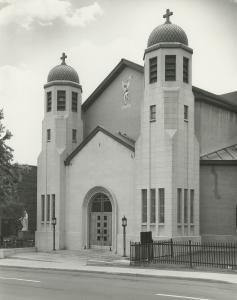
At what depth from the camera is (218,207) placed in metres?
31.8

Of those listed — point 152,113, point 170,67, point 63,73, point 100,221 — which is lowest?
point 100,221

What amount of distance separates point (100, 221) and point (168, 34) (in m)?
13.0

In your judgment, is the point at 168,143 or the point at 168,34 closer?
the point at 168,143

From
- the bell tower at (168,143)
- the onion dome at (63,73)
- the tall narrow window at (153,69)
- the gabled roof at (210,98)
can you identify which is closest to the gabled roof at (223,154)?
the bell tower at (168,143)

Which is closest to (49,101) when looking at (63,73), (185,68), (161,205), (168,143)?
(63,73)

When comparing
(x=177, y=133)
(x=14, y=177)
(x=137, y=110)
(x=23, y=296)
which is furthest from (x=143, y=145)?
(x=23, y=296)

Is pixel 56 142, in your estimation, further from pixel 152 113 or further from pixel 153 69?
Answer: pixel 153 69

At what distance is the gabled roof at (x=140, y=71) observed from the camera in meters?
34.2

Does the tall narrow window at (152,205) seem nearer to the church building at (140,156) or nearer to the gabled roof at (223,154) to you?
the church building at (140,156)

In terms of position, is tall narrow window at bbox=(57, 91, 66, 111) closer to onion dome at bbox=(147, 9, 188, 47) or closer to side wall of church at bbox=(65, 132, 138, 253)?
side wall of church at bbox=(65, 132, 138, 253)

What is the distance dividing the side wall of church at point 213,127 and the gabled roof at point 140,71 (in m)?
0.35

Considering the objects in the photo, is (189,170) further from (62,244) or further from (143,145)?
(62,244)

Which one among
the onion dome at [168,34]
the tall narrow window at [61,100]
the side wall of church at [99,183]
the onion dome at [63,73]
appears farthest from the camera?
the onion dome at [63,73]

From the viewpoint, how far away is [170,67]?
31.0 m
